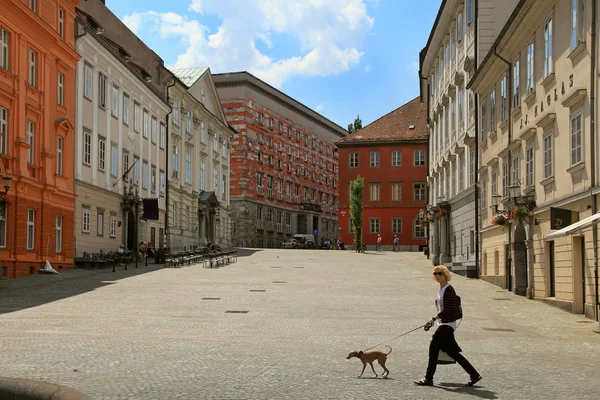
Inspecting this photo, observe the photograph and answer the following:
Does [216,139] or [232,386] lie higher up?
[216,139]

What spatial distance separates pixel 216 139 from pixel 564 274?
5512cm

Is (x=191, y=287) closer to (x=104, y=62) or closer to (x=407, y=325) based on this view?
(x=407, y=325)

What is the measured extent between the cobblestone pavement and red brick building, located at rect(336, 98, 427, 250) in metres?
50.5

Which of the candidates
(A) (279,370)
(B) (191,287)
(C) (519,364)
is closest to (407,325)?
(C) (519,364)

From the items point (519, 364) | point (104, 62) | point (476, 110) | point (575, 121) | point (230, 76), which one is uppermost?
point (230, 76)

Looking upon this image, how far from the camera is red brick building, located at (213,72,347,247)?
91.4 meters

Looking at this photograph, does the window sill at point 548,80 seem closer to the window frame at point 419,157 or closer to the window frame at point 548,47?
the window frame at point 548,47

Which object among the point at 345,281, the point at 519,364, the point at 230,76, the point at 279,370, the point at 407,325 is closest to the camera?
the point at 279,370

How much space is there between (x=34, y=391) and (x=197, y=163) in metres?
61.0

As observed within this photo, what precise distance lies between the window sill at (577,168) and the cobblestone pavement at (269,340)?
379 centimetres

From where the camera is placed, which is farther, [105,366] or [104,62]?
→ [104,62]

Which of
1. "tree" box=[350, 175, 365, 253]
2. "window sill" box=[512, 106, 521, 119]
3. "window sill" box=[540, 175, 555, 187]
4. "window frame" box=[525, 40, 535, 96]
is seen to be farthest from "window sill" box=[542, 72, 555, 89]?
"tree" box=[350, 175, 365, 253]

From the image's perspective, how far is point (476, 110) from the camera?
118 ft

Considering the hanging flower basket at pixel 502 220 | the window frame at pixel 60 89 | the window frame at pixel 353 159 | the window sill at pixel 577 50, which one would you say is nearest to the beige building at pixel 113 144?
the window frame at pixel 60 89
